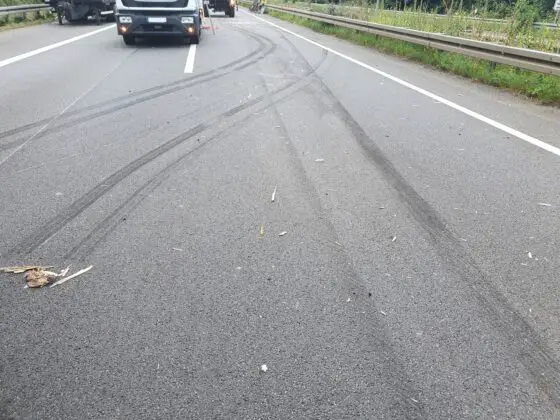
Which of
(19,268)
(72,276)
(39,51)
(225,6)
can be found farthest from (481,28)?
(225,6)

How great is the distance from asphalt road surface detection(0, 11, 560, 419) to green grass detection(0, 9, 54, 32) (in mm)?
16873

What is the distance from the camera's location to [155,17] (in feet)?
45.0

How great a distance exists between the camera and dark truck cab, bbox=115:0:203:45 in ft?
44.5

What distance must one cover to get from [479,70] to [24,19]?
72.5ft

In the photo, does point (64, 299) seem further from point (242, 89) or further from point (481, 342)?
point (242, 89)

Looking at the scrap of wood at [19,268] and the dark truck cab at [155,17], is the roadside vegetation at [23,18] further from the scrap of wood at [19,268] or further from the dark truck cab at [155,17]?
the scrap of wood at [19,268]

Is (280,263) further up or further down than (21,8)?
further down

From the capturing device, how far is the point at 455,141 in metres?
5.69

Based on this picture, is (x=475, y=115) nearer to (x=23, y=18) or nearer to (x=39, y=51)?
(x=39, y=51)

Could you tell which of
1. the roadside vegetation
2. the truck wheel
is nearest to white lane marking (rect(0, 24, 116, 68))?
the truck wheel

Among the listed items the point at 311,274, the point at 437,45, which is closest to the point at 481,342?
the point at 311,274

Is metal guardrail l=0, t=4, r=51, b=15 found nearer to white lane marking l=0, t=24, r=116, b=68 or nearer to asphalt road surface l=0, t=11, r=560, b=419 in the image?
white lane marking l=0, t=24, r=116, b=68

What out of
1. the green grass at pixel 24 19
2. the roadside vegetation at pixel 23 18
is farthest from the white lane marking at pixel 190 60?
the roadside vegetation at pixel 23 18

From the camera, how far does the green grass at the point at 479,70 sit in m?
8.04
